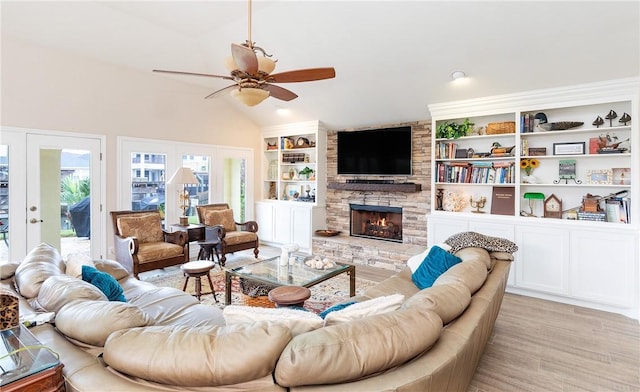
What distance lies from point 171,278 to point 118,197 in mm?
1558

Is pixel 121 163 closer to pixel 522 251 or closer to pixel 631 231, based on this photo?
pixel 522 251

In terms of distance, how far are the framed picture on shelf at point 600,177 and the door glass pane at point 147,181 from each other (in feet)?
19.8

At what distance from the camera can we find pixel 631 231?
11.5ft

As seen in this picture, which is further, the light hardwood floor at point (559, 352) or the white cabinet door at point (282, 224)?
the white cabinet door at point (282, 224)

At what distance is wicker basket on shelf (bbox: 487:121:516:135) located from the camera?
4.43m

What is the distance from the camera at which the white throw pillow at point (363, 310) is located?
1.61 metres

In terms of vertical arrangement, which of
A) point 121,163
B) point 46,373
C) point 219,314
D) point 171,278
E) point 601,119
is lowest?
point 171,278

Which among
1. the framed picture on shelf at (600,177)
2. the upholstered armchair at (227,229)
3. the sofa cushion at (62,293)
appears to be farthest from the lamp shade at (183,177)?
the framed picture on shelf at (600,177)

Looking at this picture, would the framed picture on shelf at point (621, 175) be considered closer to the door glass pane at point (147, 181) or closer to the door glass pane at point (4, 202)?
the door glass pane at point (147, 181)

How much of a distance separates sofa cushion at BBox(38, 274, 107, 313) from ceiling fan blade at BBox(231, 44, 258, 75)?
1729 mm

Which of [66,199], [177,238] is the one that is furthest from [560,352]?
[66,199]

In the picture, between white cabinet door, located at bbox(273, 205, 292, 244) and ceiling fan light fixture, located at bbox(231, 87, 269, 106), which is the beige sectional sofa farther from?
white cabinet door, located at bbox(273, 205, 292, 244)

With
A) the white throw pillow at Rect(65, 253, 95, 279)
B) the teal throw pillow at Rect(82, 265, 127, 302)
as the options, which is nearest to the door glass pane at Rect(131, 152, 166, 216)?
the white throw pillow at Rect(65, 253, 95, 279)

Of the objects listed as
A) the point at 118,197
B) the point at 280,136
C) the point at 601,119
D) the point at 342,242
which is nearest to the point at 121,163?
the point at 118,197
